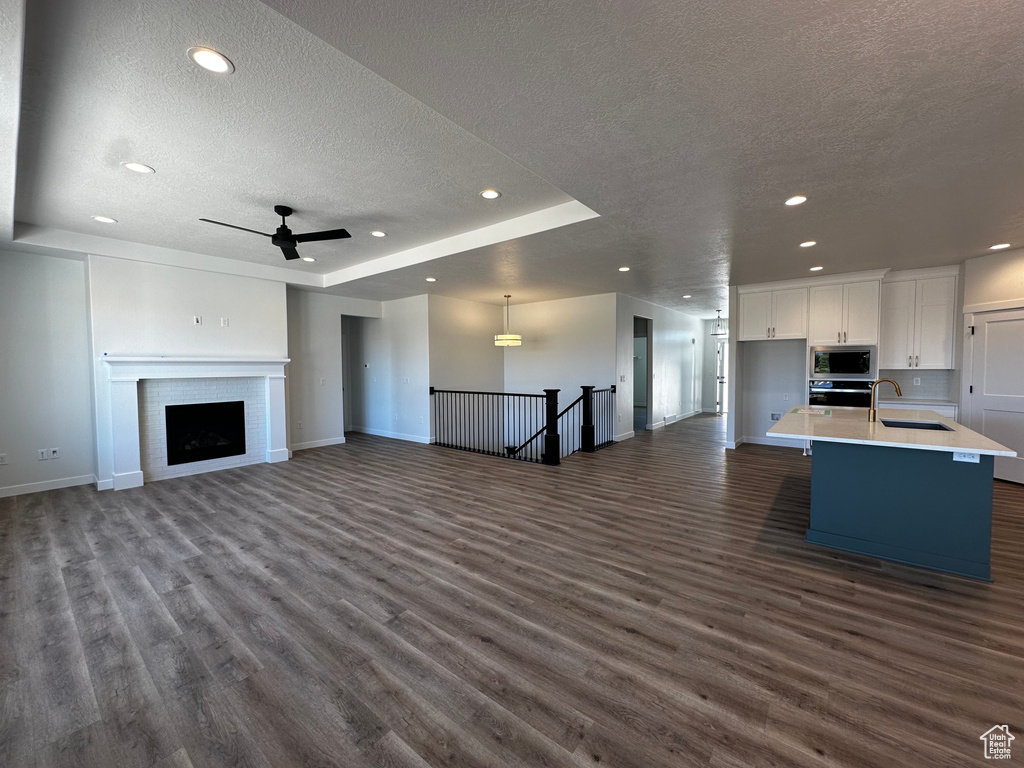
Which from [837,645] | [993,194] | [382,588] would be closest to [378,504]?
[382,588]

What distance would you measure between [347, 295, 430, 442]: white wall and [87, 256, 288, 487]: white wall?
215 centimetres

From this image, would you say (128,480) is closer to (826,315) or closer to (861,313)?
(826,315)

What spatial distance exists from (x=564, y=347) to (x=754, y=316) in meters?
3.26

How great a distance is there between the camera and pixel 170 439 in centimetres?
544

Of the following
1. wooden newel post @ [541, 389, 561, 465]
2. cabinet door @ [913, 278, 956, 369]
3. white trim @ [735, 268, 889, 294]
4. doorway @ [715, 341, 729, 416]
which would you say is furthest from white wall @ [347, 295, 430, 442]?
doorway @ [715, 341, 729, 416]

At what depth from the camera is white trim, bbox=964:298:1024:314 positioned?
4.61m

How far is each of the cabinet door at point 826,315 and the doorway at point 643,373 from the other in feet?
9.71

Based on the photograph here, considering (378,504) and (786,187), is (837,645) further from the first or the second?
(378,504)

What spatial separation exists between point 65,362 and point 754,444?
10.1 meters

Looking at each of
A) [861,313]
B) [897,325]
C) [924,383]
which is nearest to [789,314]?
[861,313]

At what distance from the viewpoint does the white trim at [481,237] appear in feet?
12.2

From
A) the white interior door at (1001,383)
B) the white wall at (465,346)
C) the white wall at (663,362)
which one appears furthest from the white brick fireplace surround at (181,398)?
the white interior door at (1001,383)

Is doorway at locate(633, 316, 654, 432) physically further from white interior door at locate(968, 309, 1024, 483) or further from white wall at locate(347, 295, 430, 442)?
white interior door at locate(968, 309, 1024, 483)

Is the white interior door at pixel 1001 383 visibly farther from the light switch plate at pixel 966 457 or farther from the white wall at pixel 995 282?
the light switch plate at pixel 966 457
